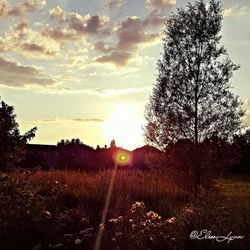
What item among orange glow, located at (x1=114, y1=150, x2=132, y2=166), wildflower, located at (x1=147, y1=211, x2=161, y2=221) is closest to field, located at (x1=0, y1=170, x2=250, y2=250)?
→ wildflower, located at (x1=147, y1=211, x2=161, y2=221)

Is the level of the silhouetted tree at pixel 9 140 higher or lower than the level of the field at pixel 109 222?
higher

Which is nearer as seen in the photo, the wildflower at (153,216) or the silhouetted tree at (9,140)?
the wildflower at (153,216)

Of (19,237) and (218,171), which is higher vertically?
(218,171)

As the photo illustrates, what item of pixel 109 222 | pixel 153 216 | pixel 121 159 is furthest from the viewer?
pixel 121 159

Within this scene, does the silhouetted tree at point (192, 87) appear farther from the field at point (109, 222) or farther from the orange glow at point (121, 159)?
the orange glow at point (121, 159)

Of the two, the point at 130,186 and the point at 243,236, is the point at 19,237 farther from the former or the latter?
the point at 130,186

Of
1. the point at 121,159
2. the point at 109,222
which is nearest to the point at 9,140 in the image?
the point at 109,222

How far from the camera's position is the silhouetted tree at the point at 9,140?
1031 cm

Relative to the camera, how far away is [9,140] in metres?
10.4

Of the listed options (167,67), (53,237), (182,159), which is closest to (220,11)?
(167,67)

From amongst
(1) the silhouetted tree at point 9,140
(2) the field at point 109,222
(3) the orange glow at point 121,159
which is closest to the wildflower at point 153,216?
(2) the field at point 109,222

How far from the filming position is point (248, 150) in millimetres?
51312

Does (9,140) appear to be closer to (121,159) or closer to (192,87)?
(192,87)

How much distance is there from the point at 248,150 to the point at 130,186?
36.5m
